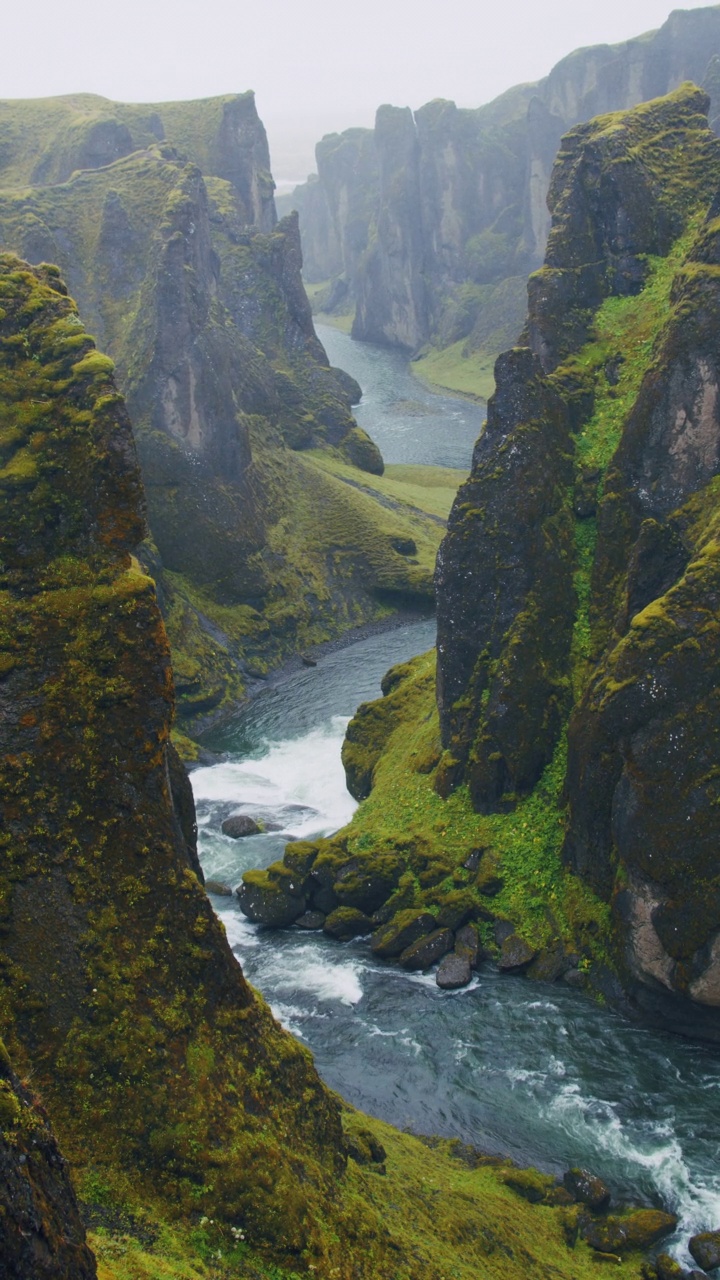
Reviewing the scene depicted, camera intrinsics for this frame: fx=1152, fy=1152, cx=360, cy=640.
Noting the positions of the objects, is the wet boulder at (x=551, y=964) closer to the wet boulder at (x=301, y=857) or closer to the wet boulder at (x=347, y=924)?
the wet boulder at (x=347, y=924)

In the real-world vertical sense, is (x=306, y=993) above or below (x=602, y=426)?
below

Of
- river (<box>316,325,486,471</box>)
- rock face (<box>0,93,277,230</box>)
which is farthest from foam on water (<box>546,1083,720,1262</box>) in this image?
rock face (<box>0,93,277,230</box>)

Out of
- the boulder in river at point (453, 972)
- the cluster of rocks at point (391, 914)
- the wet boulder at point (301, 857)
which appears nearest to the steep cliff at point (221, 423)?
the wet boulder at point (301, 857)

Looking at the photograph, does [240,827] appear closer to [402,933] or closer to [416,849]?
[416,849]

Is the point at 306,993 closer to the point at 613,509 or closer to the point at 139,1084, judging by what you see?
the point at 139,1084

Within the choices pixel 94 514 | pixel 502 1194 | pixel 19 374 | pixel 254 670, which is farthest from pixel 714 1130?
pixel 254 670

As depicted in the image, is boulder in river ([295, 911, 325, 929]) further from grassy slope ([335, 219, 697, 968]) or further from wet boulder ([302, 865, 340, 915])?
grassy slope ([335, 219, 697, 968])

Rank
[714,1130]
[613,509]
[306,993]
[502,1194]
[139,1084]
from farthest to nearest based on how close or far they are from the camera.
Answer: [613,509]
[306,993]
[714,1130]
[502,1194]
[139,1084]
